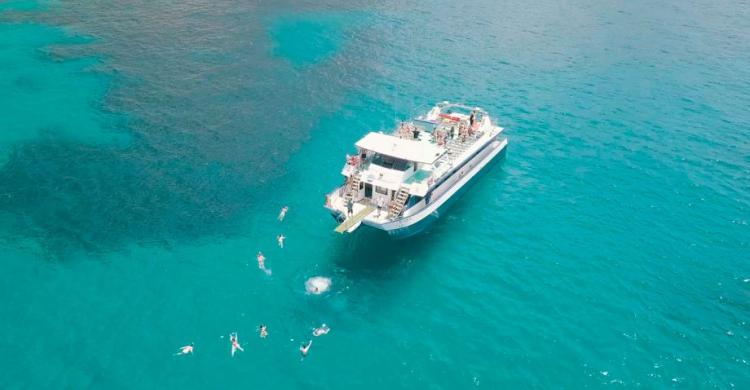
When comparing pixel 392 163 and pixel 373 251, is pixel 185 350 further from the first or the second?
pixel 392 163

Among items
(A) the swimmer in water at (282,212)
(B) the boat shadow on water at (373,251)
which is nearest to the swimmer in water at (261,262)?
(B) the boat shadow on water at (373,251)

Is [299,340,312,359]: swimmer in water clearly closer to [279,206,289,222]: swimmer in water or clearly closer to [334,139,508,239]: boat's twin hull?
[334,139,508,239]: boat's twin hull

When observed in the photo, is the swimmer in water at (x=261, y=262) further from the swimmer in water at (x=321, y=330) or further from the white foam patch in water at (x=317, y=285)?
the swimmer in water at (x=321, y=330)

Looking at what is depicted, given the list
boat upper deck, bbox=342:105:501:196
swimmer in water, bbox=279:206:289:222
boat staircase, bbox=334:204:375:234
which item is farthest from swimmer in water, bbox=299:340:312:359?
boat upper deck, bbox=342:105:501:196

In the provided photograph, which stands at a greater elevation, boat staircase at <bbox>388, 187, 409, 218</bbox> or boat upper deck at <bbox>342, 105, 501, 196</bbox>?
boat upper deck at <bbox>342, 105, 501, 196</bbox>

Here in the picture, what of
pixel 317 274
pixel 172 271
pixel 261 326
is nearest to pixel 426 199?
pixel 317 274

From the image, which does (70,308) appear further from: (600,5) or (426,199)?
(600,5)

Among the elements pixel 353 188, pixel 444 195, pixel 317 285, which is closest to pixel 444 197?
pixel 444 195
